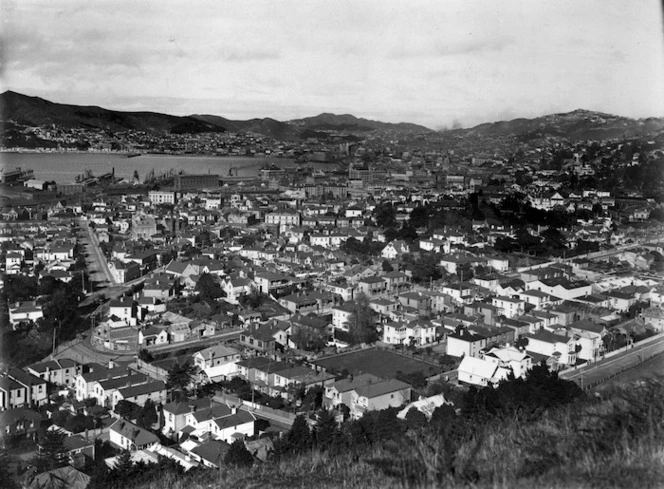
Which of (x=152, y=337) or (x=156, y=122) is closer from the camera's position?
(x=152, y=337)

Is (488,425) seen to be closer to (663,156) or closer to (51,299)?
(51,299)

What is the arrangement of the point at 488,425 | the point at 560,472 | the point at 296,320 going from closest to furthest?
the point at 560,472
the point at 488,425
the point at 296,320

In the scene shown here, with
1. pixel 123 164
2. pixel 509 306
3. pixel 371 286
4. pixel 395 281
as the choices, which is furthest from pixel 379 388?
pixel 123 164

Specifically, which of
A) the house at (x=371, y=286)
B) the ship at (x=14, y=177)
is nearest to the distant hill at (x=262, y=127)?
the ship at (x=14, y=177)

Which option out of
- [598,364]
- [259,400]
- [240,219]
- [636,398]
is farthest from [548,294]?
[240,219]

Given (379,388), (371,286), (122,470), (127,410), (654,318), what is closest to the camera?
(122,470)

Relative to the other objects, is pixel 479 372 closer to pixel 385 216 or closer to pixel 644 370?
pixel 644 370

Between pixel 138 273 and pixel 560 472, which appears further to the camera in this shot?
pixel 138 273
